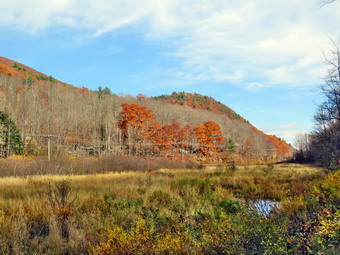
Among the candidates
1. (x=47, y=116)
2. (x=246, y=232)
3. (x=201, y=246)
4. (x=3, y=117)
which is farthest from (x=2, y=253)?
(x=47, y=116)

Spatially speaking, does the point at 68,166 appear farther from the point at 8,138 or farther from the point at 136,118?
the point at 136,118

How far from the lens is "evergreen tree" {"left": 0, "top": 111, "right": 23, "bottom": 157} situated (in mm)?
33812

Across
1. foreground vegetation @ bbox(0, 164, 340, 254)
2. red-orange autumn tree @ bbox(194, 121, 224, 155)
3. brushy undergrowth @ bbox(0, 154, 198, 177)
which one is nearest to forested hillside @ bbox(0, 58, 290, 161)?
red-orange autumn tree @ bbox(194, 121, 224, 155)

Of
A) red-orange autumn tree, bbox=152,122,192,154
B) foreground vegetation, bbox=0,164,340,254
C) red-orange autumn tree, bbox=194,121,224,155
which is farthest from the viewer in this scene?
red-orange autumn tree, bbox=194,121,224,155

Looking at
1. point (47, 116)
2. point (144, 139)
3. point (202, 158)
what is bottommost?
point (202, 158)

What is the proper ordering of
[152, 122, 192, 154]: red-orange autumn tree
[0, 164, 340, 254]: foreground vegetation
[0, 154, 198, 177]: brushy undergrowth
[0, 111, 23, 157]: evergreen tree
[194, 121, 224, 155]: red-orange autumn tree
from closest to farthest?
[0, 164, 340, 254]: foreground vegetation < [0, 154, 198, 177]: brushy undergrowth < [0, 111, 23, 157]: evergreen tree < [152, 122, 192, 154]: red-orange autumn tree < [194, 121, 224, 155]: red-orange autumn tree

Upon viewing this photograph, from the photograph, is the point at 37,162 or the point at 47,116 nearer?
the point at 37,162

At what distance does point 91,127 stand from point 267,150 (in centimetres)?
5733

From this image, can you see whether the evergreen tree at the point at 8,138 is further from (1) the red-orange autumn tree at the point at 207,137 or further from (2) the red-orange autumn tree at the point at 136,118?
(1) the red-orange autumn tree at the point at 207,137

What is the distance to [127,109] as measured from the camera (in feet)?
174

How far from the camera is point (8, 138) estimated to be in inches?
1325

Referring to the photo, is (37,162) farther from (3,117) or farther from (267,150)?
(267,150)

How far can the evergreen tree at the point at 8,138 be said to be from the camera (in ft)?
111

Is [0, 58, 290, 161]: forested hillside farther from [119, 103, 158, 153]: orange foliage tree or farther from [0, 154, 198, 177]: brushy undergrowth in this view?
[0, 154, 198, 177]: brushy undergrowth
